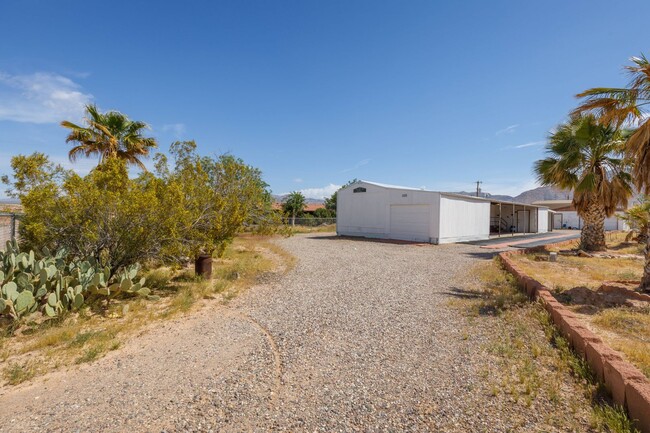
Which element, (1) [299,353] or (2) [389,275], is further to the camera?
(2) [389,275]

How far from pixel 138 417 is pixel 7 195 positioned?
5966mm

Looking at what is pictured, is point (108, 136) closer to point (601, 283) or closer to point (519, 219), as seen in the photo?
point (601, 283)

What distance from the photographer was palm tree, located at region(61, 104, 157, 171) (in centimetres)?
1147

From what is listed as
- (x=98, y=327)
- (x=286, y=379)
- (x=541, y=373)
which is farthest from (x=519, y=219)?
(x=98, y=327)

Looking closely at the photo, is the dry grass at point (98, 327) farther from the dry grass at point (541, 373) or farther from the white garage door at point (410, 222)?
the white garage door at point (410, 222)

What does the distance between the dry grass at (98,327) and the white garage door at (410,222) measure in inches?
498

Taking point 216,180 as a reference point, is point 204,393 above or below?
below

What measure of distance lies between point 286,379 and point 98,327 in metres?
3.32

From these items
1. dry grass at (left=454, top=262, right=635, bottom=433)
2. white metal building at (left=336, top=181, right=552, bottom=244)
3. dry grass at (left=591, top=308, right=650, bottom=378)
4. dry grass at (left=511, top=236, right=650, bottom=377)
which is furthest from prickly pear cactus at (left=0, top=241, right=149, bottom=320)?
white metal building at (left=336, top=181, right=552, bottom=244)

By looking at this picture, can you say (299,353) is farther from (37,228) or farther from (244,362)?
(37,228)

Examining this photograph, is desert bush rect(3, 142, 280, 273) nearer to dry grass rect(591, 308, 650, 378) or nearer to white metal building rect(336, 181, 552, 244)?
dry grass rect(591, 308, 650, 378)

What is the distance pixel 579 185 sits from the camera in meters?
13.5

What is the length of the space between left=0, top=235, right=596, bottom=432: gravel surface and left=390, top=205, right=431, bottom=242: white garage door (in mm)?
12968

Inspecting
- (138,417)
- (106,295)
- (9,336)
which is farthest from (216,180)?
(138,417)
